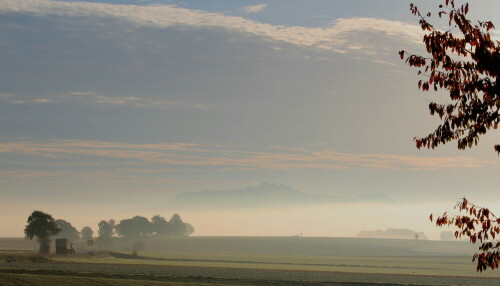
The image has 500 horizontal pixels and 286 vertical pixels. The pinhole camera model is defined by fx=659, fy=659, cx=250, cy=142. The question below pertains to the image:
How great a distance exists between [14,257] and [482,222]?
99.6 metres

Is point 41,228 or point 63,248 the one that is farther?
point 41,228

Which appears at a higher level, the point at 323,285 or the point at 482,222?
the point at 482,222

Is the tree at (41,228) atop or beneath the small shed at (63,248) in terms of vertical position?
atop

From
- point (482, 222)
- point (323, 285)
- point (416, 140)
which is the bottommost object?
point (323, 285)

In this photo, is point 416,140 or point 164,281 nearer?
point 416,140

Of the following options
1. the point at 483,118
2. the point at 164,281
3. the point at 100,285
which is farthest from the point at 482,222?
the point at 164,281

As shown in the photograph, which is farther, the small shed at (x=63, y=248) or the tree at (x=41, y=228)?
the tree at (x=41, y=228)

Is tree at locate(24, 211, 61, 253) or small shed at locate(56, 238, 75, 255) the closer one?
small shed at locate(56, 238, 75, 255)

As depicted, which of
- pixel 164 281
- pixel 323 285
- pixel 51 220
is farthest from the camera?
pixel 51 220

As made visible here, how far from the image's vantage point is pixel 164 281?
242 ft

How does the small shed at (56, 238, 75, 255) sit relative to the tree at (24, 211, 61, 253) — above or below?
below

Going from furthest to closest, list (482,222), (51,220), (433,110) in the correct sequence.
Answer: (51,220)
(433,110)
(482,222)

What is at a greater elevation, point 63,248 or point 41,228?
point 41,228

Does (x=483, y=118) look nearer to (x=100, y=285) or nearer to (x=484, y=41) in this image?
(x=484, y=41)
